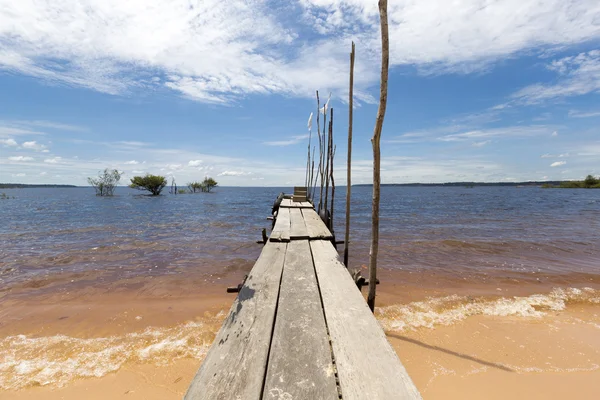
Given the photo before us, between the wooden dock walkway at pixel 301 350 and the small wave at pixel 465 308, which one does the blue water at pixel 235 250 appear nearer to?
the small wave at pixel 465 308

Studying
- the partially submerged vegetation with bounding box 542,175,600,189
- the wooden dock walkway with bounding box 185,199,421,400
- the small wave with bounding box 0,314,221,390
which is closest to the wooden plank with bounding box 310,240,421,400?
the wooden dock walkway with bounding box 185,199,421,400

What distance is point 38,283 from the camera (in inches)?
312

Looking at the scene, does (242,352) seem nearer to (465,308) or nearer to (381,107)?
(381,107)

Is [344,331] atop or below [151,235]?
atop

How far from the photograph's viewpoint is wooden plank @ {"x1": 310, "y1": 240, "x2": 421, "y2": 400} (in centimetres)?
178

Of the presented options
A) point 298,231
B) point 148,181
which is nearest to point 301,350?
point 298,231

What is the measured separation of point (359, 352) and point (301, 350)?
449 mm

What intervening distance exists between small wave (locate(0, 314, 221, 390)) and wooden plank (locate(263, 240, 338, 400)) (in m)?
2.34

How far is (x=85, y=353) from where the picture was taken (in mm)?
4520

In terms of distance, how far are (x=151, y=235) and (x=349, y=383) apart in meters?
16.2

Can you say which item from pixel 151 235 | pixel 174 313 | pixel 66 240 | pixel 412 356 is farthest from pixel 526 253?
pixel 66 240

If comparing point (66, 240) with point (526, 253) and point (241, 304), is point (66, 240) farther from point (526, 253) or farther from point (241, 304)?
point (526, 253)

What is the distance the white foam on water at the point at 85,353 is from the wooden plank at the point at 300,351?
234 cm

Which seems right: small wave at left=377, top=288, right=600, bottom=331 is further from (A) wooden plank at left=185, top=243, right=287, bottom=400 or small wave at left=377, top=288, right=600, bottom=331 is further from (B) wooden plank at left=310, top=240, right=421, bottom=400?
(A) wooden plank at left=185, top=243, right=287, bottom=400
